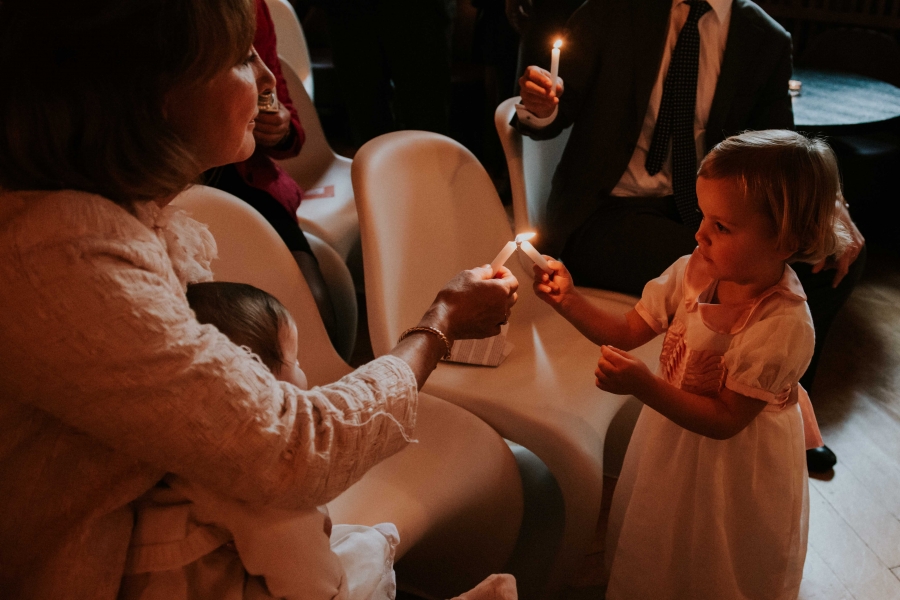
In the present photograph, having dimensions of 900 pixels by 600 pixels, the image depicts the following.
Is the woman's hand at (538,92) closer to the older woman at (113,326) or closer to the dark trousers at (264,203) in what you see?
the dark trousers at (264,203)

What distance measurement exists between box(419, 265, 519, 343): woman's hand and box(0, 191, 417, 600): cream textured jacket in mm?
252

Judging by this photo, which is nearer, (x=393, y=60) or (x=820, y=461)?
(x=820, y=461)

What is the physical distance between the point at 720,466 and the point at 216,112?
1021mm

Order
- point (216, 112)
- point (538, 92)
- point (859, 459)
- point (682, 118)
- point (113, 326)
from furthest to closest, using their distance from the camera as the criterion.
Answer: point (859, 459)
point (682, 118)
point (538, 92)
point (216, 112)
point (113, 326)

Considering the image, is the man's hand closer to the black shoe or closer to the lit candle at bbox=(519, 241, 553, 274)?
the black shoe

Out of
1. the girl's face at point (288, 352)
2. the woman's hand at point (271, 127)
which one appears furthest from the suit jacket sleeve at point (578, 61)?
the girl's face at point (288, 352)

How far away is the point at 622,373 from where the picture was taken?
1217mm

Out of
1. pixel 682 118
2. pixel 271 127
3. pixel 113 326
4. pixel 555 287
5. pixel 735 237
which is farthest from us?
pixel 682 118

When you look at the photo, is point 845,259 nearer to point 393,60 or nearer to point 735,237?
point 735,237

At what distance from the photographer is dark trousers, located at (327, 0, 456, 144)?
2814 mm

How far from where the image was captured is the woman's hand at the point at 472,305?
117cm

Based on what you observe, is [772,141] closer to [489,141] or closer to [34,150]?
[34,150]

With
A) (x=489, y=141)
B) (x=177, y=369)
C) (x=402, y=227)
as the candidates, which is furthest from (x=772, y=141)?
(x=489, y=141)

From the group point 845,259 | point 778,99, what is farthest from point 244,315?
point 778,99
